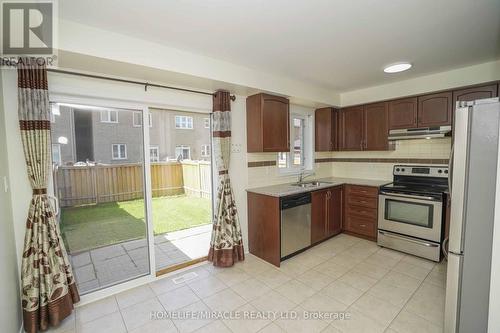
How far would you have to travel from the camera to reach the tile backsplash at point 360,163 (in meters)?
3.41

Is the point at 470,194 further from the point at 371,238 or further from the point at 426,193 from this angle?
the point at 371,238

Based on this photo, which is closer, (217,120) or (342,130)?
(217,120)

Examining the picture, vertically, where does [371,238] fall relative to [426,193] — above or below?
below

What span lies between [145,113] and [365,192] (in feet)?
11.0

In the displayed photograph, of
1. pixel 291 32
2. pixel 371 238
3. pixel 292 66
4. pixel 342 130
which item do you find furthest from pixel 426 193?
pixel 291 32

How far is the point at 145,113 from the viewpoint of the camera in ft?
8.43

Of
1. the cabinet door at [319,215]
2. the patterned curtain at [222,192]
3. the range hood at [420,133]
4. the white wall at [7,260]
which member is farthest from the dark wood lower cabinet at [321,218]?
the white wall at [7,260]

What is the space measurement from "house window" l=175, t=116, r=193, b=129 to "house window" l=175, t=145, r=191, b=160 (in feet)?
0.85

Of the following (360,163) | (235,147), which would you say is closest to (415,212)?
(360,163)

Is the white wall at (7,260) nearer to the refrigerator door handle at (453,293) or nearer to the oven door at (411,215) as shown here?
the refrigerator door handle at (453,293)

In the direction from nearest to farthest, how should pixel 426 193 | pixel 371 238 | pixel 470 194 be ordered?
pixel 470 194, pixel 426 193, pixel 371 238

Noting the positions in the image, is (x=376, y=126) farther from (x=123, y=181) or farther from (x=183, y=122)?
(x=123, y=181)

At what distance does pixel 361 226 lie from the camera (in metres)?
3.74

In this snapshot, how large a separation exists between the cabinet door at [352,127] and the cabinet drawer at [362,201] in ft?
2.82
